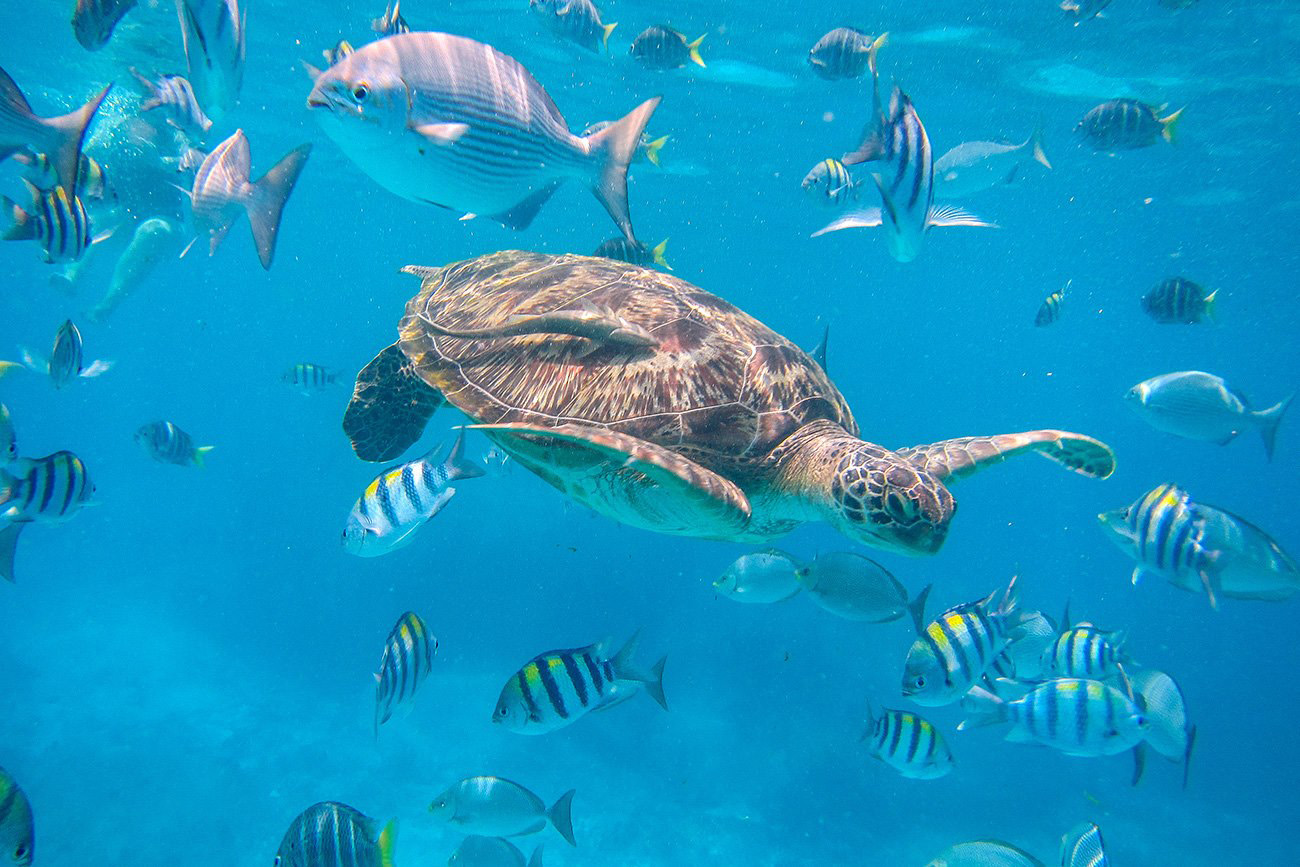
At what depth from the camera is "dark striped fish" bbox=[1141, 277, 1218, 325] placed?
20.6ft

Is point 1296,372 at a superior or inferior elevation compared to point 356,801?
superior

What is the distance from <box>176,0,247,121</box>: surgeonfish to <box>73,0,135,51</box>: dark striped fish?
0.54 m

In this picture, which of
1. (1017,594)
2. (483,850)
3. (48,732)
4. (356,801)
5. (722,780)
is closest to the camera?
(483,850)

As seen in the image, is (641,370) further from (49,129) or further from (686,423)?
(49,129)

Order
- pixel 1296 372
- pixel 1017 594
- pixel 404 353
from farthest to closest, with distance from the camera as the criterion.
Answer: pixel 1296 372, pixel 1017 594, pixel 404 353

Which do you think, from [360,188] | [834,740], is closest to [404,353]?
[834,740]

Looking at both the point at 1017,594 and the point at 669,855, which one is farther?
the point at 669,855

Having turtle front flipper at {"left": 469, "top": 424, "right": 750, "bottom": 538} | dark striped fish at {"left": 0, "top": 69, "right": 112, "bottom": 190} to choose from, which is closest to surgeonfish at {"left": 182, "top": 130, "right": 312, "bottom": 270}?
dark striped fish at {"left": 0, "top": 69, "right": 112, "bottom": 190}

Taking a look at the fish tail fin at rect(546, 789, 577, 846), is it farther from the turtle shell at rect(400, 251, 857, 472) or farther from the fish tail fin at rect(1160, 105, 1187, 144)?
the fish tail fin at rect(1160, 105, 1187, 144)

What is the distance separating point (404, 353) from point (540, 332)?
4.39 feet

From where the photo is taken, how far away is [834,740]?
13719 mm

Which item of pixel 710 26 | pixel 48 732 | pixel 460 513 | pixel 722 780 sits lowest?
pixel 48 732

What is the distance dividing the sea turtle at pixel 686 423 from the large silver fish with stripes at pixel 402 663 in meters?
1.35

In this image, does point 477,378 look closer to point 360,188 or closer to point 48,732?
point 48,732
